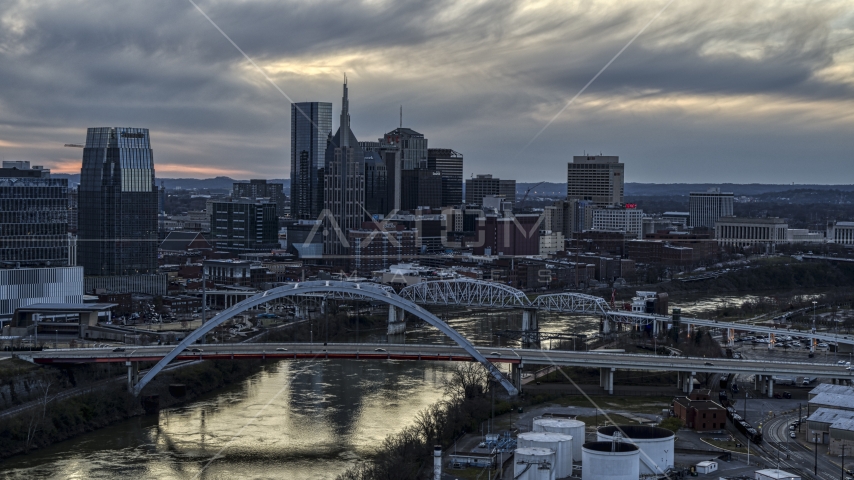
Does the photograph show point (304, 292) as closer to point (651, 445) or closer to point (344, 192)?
point (651, 445)

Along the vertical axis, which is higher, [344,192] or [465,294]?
[344,192]

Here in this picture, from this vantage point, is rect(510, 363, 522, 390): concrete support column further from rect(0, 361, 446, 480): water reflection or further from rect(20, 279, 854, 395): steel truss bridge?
rect(0, 361, 446, 480): water reflection

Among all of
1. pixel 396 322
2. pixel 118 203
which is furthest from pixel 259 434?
pixel 118 203

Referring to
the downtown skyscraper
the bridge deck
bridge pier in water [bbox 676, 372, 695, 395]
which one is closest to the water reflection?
the bridge deck

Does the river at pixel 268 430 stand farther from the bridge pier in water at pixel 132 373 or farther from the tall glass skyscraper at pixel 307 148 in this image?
the tall glass skyscraper at pixel 307 148

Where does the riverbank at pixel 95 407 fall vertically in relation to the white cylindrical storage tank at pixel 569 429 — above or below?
below

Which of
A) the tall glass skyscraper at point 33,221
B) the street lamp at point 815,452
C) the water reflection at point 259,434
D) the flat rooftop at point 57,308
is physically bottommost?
the water reflection at point 259,434

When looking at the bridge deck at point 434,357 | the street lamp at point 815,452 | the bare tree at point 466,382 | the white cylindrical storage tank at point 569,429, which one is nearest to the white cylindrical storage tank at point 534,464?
the white cylindrical storage tank at point 569,429

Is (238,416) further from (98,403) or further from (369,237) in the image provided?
(369,237)
